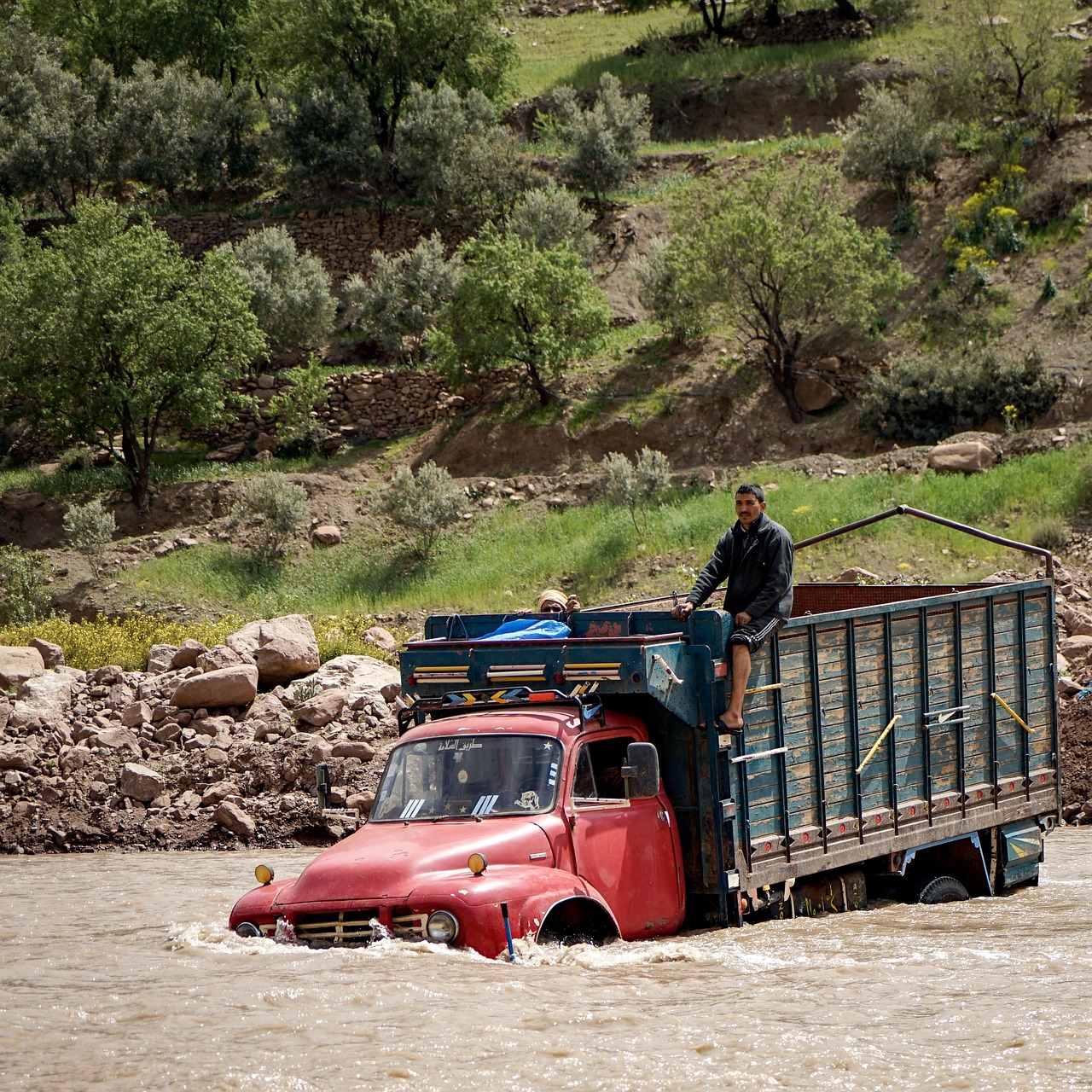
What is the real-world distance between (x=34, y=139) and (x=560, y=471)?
84.1 feet

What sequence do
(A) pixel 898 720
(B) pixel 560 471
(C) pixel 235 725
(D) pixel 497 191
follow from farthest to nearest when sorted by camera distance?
1. (D) pixel 497 191
2. (B) pixel 560 471
3. (C) pixel 235 725
4. (A) pixel 898 720

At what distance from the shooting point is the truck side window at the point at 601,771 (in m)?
8.48

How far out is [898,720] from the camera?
9.94 meters

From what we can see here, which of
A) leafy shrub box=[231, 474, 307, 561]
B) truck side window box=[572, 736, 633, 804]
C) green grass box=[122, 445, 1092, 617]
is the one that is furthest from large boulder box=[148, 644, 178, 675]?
truck side window box=[572, 736, 633, 804]

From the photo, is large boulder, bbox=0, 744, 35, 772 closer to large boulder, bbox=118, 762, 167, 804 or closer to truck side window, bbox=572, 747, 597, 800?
large boulder, bbox=118, 762, 167, 804

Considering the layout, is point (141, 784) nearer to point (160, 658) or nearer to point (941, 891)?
point (160, 658)

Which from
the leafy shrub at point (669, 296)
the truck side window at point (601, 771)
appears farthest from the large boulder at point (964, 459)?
the truck side window at point (601, 771)

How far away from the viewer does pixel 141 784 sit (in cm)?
1552

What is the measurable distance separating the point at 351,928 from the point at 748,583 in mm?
3671

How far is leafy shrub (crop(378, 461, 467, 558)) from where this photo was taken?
28969mm

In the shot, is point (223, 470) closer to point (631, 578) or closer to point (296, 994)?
point (631, 578)

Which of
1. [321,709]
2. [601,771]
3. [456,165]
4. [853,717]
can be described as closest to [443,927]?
[601,771]

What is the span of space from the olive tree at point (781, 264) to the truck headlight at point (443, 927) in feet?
88.6

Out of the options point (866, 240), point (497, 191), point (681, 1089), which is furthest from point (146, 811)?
point (497, 191)
